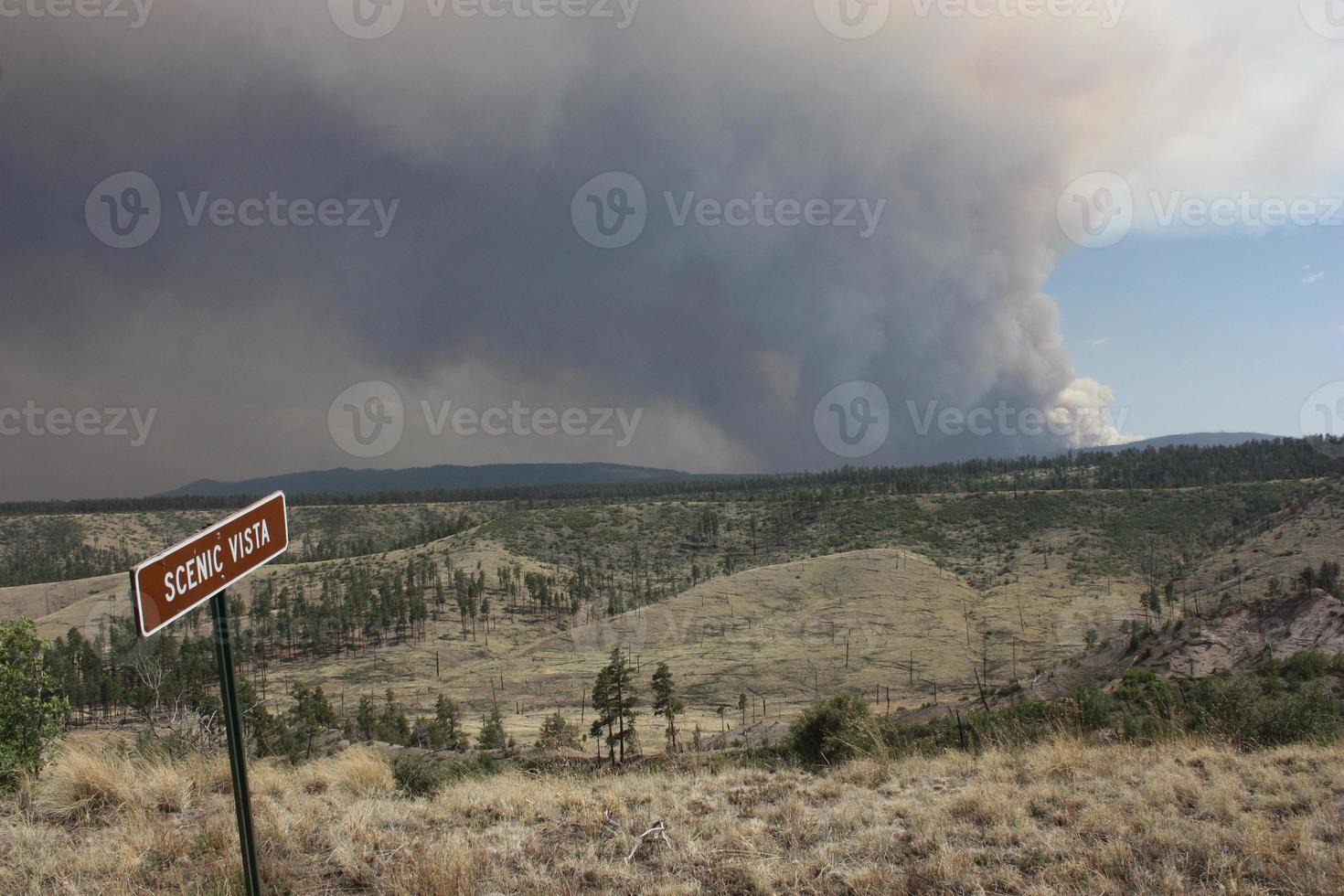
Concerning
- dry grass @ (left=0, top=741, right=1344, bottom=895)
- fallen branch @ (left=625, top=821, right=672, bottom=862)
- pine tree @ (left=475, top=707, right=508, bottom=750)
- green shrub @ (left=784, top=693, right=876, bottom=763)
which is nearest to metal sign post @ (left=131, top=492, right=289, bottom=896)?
dry grass @ (left=0, top=741, right=1344, bottom=895)

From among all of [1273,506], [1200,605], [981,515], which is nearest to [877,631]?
[1200,605]

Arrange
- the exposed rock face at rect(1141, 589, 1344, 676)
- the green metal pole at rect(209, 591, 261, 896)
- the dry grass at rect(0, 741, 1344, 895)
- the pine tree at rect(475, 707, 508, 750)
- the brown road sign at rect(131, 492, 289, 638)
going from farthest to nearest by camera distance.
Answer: the pine tree at rect(475, 707, 508, 750) → the exposed rock face at rect(1141, 589, 1344, 676) → the dry grass at rect(0, 741, 1344, 895) → the green metal pole at rect(209, 591, 261, 896) → the brown road sign at rect(131, 492, 289, 638)

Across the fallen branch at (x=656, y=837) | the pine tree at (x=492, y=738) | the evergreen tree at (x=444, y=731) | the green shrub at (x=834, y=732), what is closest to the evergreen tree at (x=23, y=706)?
the fallen branch at (x=656, y=837)

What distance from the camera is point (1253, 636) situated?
40.6 meters

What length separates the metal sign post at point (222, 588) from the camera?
11.2 feet

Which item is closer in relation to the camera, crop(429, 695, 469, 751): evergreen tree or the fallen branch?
the fallen branch

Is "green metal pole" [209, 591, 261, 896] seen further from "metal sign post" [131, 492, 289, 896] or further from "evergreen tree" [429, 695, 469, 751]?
"evergreen tree" [429, 695, 469, 751]

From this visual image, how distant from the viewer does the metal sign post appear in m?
3.41

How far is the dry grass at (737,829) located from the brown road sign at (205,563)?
341 cm

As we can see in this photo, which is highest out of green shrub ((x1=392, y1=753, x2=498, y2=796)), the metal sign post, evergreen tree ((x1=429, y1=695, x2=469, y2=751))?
the metal sign post

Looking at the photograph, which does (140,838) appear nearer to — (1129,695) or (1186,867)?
(1186,867)

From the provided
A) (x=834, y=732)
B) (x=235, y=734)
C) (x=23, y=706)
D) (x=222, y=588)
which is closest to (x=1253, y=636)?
(x=834, y=732)

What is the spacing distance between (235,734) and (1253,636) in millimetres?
53018

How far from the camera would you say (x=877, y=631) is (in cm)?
8369
